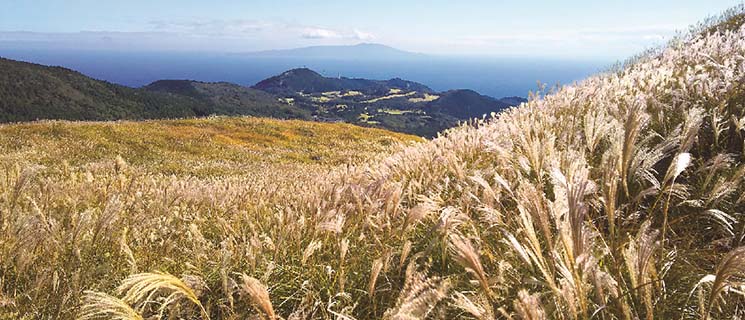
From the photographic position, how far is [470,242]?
1.68 m

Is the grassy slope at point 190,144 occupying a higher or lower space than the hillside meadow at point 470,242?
lower

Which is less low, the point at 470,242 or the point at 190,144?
the point at 470,242

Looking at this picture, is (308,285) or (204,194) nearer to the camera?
(308,285)

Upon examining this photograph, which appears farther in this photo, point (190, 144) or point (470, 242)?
point (190, 144)

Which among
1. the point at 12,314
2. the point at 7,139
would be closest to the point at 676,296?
the point at 12,314

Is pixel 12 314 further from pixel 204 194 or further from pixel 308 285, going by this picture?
pixel 204 194

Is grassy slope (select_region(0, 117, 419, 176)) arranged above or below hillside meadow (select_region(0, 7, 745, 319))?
below

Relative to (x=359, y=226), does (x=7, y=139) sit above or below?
below

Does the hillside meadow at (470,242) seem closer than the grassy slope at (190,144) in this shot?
Yes

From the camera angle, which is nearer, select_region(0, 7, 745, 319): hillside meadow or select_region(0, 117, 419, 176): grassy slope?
select_region(0, 7, 745, 319): hillside meadow

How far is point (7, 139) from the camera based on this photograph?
86.2ft

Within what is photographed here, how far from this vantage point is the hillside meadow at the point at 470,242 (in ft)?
5.78

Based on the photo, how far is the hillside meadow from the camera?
176 cm

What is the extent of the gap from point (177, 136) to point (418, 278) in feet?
114
